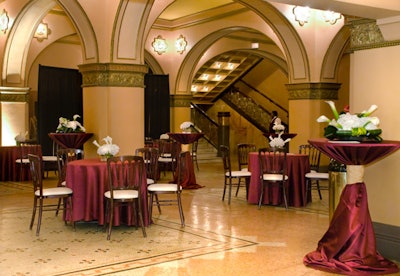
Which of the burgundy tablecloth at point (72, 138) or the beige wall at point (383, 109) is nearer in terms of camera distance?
the beige wall at point (383, 109)

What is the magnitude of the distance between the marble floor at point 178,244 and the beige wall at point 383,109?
90 centimetres

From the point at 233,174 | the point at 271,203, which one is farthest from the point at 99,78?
the point at 271,203

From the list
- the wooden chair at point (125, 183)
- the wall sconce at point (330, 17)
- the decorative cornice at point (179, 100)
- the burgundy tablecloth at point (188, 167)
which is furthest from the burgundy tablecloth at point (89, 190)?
the decorative cornice at point (179, 100)

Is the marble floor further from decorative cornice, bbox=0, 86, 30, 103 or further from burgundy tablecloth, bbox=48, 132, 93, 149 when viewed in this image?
decorative cornice, bbox=0, 86, 30, 103

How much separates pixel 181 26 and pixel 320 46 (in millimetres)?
4810

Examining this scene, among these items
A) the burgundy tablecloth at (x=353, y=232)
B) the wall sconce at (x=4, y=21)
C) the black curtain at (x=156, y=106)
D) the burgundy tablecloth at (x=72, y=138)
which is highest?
→ the wall sconce at (x=4, y=21)

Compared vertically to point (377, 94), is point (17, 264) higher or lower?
lower

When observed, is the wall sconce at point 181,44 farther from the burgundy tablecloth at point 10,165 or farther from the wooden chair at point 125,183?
the wooden chair at point 125,183

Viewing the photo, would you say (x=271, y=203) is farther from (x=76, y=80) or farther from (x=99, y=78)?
(x=76, y=80)

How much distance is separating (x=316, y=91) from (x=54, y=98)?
20.2ft

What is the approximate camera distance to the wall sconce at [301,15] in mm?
11117

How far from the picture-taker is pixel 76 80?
12.2 m

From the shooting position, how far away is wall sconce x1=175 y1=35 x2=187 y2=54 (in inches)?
587

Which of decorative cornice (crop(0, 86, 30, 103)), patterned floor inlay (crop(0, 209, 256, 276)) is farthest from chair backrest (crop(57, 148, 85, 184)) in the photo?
decorative cornice (crop(0, 86, 30, 103))
